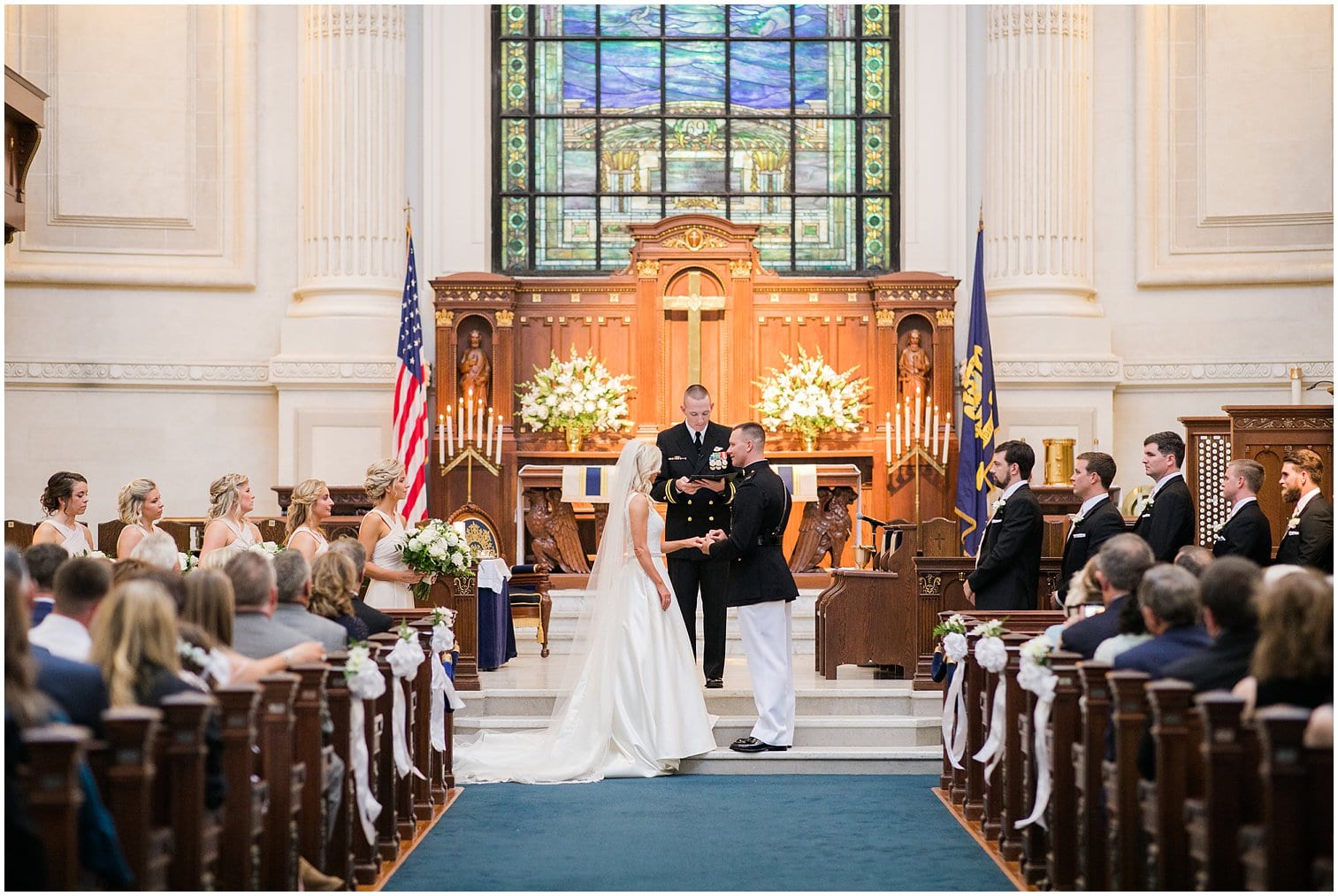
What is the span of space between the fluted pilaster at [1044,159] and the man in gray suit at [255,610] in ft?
32.5

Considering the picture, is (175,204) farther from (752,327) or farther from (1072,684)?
(1072,684)

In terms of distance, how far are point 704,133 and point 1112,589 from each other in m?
10.4

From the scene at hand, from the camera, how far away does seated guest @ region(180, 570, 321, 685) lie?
5273mm

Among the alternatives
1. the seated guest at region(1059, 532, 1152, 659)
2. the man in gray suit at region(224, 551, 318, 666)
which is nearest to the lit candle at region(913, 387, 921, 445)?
the seated guest at region(1059, 532, 1152, 659)

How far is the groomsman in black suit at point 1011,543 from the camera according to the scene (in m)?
8.57

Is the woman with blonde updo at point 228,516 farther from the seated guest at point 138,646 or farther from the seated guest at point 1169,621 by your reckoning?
the seated guest at point 1169,621

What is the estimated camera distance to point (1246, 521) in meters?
8.38

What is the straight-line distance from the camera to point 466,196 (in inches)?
602

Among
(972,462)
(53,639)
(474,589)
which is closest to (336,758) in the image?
(53,639)

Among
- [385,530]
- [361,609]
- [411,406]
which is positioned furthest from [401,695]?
[411,406]

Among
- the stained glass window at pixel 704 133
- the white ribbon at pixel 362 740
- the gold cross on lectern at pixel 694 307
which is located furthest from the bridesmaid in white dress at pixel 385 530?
the stained glass window at pixel 704 133

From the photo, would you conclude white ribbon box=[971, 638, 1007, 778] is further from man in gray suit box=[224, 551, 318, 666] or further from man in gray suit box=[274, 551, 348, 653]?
man in gray suit box=[224, 551, 318, 666]

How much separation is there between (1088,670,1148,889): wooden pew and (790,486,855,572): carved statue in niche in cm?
854

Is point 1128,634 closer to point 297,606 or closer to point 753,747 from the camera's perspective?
point 297,606
